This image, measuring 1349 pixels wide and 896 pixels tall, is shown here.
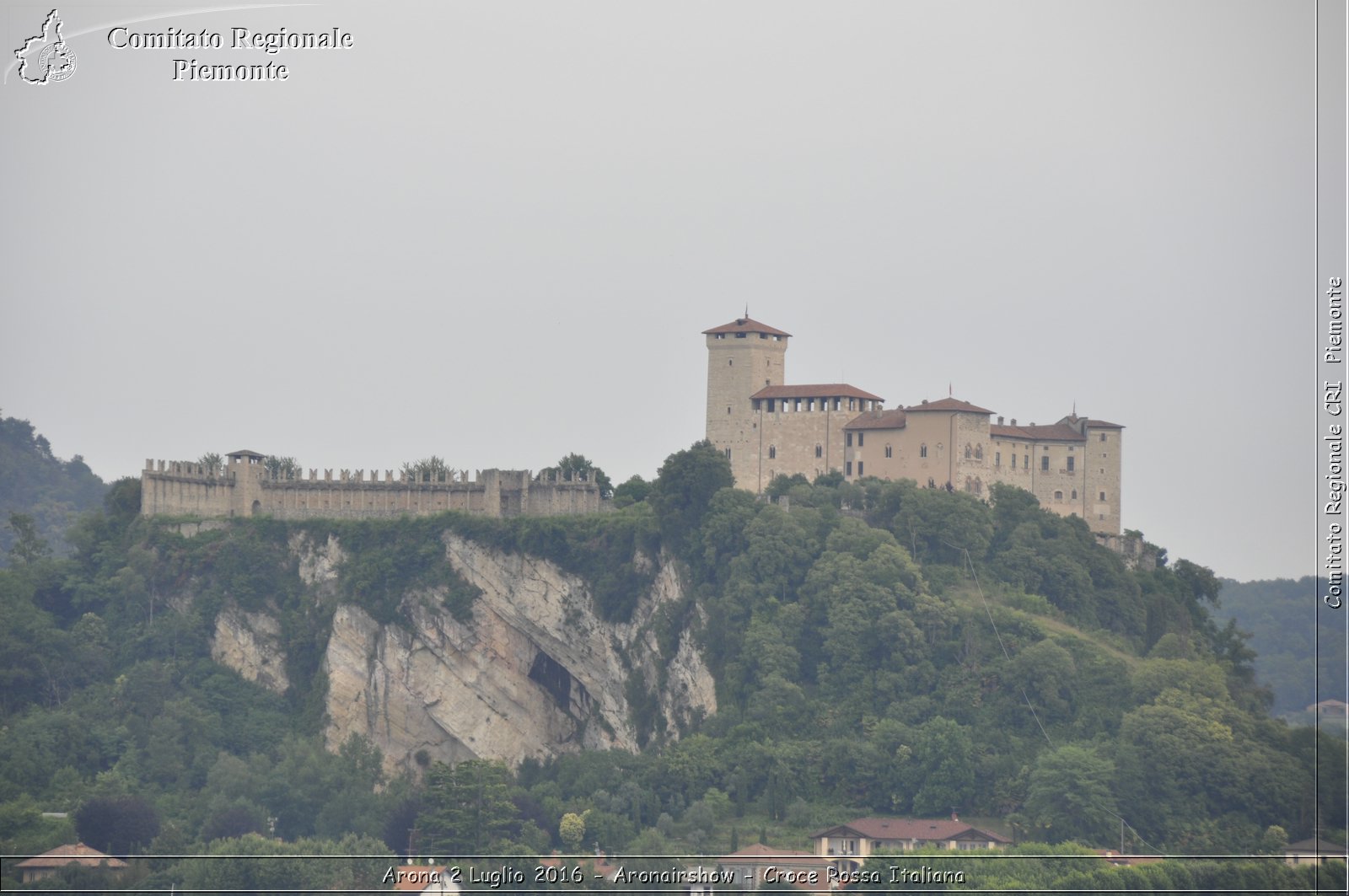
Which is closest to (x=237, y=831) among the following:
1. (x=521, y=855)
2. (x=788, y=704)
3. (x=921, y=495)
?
(x=521, y=855)

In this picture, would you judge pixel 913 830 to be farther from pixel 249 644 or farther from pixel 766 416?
pixel 249 644

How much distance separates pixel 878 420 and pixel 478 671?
14.2m

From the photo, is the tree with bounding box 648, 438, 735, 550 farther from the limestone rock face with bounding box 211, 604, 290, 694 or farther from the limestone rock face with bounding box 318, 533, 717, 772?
the limestone rock face with bounding box 211, 604, 290, 694

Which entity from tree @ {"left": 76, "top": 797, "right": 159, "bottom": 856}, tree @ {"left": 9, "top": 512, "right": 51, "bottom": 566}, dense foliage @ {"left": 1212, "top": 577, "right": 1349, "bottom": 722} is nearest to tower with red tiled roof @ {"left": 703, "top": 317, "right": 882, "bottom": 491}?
dense foliage @ {"left": 1212, "top": 577, "right": 1349, "bottom": 722}

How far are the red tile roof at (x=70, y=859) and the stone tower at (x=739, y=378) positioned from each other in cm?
2226

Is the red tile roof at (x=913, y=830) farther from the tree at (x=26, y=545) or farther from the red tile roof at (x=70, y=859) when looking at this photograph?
the tree at (x=26, y=545)

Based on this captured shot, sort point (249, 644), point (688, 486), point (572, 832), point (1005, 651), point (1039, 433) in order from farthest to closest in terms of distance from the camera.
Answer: point (249, 644) < point (1039, 433) < point (688, 486) < point (1005, 651) < point (572, 832)

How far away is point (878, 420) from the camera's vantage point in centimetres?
7806

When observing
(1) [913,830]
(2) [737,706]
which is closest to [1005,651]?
(2) [737,706]

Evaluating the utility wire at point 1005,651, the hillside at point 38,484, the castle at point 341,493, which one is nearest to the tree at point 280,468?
the castle at point 341,493

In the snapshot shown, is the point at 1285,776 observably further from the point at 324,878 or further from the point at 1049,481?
the point at 324,878

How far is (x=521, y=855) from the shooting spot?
64.6 metres

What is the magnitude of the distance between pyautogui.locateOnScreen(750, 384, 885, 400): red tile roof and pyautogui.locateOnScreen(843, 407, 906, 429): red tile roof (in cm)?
48

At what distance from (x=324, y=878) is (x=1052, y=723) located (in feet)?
64.5
